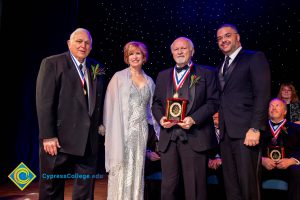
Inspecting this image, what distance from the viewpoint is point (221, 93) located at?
9.73 ft

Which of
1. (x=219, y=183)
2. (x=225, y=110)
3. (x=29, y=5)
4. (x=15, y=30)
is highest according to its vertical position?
(x=29, y=5)

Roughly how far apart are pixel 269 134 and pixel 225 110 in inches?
47.0

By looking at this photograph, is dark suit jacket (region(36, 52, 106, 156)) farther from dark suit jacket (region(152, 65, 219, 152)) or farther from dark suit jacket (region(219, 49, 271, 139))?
dark suit jacket (region(219, 49, 271, 139))

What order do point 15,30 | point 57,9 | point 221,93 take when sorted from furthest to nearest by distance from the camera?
point 57,9 → point 15,30 → point 221,93

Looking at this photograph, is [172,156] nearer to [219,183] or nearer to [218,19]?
[219,183]

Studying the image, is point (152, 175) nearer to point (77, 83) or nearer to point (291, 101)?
point (77, 83)

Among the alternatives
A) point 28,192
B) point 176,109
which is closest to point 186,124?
point 176,109

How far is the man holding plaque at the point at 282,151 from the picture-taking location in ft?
11.3

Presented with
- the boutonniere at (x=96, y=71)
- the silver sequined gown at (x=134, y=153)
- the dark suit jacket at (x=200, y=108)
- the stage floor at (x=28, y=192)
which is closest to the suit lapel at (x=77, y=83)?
the boutonniere at (x=96, y=71)

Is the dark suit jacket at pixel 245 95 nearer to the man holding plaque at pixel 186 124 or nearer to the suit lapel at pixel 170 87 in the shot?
the man holding plaque at pixel 186 124

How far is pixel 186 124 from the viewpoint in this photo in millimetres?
2801

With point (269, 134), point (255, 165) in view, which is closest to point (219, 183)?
point (269, 134)

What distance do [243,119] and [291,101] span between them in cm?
241

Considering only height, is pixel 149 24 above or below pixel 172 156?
above
